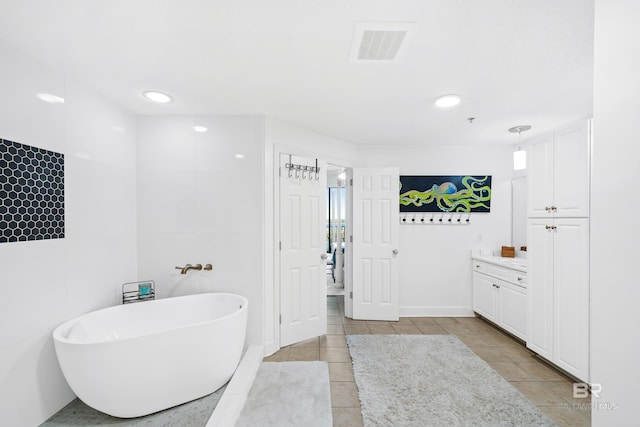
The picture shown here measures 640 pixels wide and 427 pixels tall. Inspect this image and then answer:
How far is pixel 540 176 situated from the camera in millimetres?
2883

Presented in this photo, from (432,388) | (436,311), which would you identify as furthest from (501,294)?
(432,388)

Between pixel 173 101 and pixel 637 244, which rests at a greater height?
pixel 173 101

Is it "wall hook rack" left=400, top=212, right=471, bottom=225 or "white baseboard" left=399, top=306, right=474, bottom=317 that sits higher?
"wall hook rack" left=400, top=212, right=471, bottom=225

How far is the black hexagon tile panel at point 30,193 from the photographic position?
68.5 inches

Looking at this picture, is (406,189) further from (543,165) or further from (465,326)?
(465,326)

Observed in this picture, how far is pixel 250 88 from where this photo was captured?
7.82 ft

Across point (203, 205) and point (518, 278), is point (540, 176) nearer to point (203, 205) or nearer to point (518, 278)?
point (518, 278)

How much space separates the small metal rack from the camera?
106 inches

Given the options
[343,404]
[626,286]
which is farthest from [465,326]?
[626,286]

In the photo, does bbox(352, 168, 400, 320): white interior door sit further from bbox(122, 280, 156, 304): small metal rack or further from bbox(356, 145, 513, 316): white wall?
bbox(122, 280, 156, 304): small metal rack

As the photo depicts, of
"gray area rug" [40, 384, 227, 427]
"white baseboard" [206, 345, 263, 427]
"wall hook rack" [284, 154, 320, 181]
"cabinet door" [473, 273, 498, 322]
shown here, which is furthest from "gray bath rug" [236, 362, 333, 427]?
"cabinet door" [473, 273, 498, 322]

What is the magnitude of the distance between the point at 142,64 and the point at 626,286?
2.58 m

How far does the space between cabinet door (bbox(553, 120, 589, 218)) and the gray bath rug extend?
8.38 ft

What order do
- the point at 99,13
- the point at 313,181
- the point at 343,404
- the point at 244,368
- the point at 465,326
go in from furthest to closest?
1. the point at 465,326
2. the point at 313,181
3. the point at 244,368
4. the point at 343,404
5. the point at 99,13
